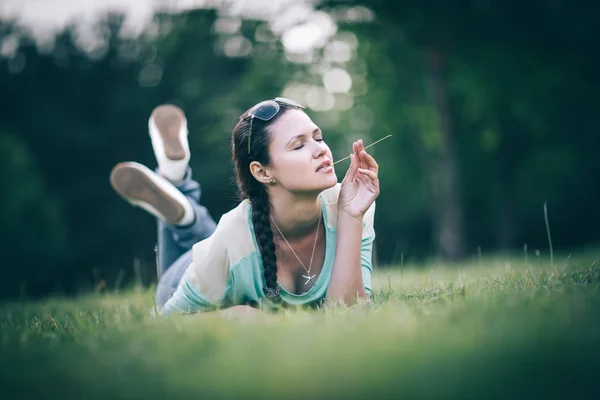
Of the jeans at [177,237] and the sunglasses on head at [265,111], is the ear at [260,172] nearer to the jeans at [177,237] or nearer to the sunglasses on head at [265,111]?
the sunglasses on head at [265,111]

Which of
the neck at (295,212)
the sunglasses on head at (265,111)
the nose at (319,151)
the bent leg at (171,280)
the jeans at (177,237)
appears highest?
the sunglasses on head at (265,111)

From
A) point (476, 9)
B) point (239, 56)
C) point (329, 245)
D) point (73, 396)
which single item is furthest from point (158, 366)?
point (239, 56)

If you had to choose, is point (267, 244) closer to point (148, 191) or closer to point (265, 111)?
point (265, 111)

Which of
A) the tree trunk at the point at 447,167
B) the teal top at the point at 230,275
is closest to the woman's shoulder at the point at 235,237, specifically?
the teal top at the point at 230,275

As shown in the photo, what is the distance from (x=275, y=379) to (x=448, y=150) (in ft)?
34.2

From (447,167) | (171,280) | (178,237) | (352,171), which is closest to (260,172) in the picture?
(352,171)

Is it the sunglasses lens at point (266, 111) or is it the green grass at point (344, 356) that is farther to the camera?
the sunglasses lens at point (266, 111)

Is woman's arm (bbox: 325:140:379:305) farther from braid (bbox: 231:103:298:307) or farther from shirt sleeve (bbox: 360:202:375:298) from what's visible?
braid (bbox: 231:103:298:307)

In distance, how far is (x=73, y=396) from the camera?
5.00ft

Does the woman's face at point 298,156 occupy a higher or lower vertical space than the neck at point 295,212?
higher

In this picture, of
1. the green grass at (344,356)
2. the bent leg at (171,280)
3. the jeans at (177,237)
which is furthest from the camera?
the jeans at (177,237)

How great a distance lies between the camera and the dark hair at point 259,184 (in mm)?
3023

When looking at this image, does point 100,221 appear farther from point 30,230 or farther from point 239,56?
point 239,56

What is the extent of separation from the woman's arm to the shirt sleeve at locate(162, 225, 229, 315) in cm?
58
